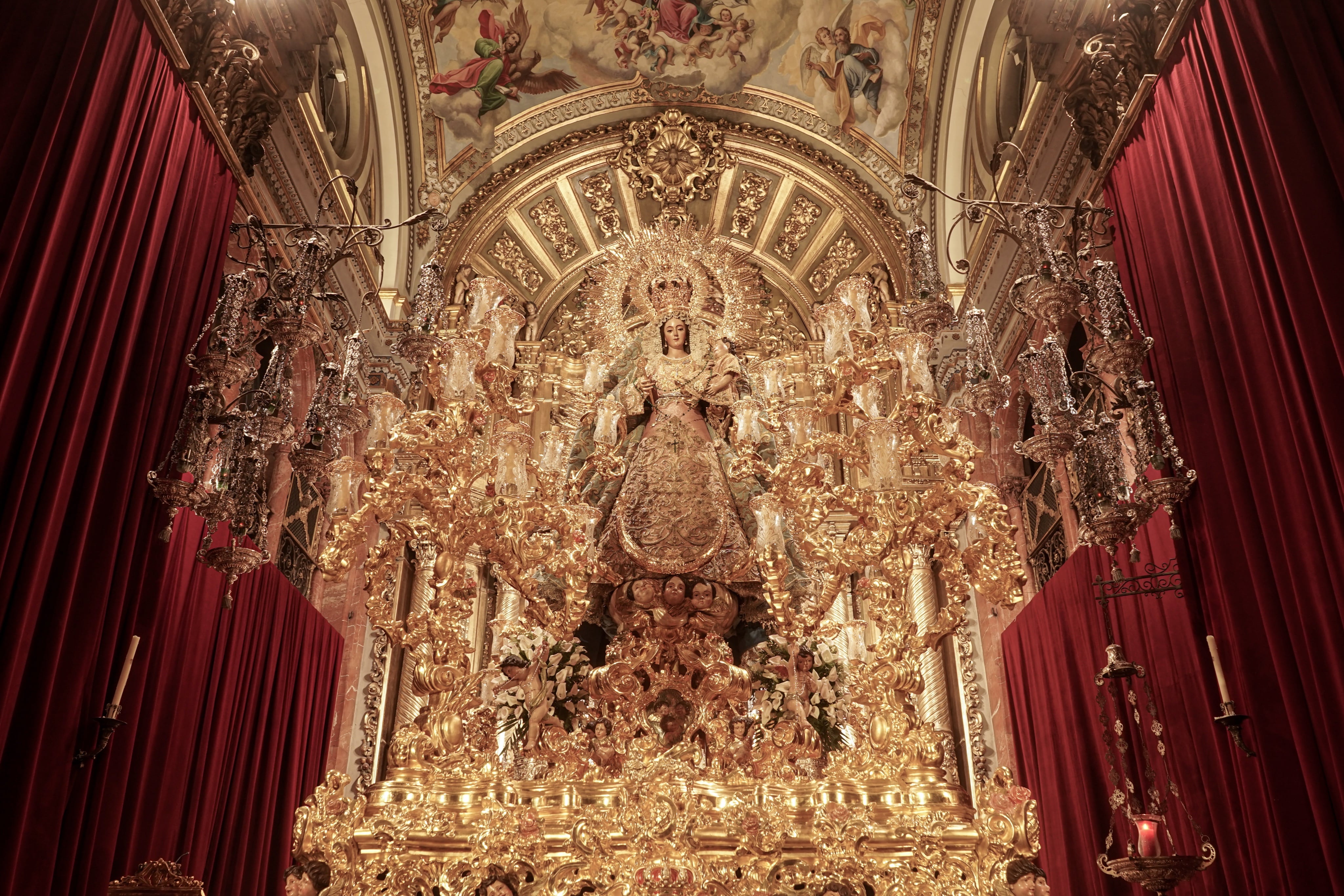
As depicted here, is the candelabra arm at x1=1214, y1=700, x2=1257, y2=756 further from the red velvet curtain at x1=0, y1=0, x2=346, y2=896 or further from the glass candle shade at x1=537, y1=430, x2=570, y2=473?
the glass candle shade at x1=537, y1=430, x2=570, y2=473

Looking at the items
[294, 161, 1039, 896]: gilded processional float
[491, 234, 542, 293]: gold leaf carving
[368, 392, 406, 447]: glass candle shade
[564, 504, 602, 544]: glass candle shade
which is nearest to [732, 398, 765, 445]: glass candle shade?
[294, 161, 1039, 896]: gilded processional float

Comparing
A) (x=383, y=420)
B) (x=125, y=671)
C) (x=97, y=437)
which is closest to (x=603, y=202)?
(x=383, y=420)

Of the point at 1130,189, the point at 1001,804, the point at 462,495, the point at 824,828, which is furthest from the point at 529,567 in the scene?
the point at 1130,189

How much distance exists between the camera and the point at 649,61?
10906mm

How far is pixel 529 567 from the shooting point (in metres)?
7.04

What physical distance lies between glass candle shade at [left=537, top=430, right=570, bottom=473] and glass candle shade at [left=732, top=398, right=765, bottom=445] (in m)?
1.49

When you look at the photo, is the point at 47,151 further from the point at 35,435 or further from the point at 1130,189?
the point at 1130,189

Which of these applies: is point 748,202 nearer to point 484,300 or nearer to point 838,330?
point 838,330

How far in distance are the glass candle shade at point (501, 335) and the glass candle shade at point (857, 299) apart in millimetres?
2372

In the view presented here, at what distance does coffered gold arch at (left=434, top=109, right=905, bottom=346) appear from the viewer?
36.7 feet

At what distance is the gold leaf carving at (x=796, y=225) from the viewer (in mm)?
11547

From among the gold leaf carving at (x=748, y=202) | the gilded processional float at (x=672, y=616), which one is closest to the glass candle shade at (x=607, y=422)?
the gilded processional float at (x=672, y=616)

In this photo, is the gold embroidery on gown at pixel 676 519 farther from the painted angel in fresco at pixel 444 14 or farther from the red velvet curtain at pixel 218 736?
the painted angel in fresco at pixel 444 14

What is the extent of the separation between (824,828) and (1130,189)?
3.96 meters
